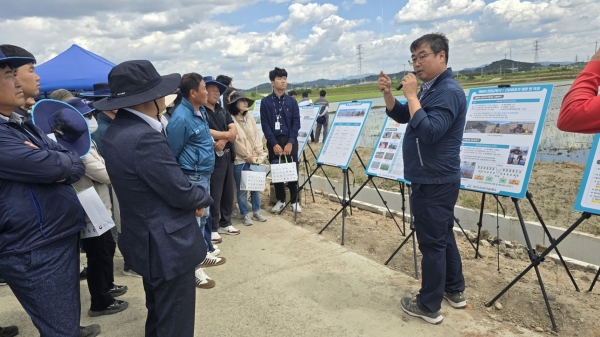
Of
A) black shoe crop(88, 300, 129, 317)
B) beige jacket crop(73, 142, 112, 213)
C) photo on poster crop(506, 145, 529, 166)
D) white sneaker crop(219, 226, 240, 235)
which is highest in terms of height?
beige jacket crop(73, 142, 112, 213)

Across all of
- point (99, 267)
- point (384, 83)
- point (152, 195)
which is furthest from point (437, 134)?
point (99, 267)

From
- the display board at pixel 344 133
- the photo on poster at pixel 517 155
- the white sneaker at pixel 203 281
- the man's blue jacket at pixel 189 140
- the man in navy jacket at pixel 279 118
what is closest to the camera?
the photo on poster at pixel 517 155

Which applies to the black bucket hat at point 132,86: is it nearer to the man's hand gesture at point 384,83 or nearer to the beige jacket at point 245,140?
the man's hand gesture at point 384,83

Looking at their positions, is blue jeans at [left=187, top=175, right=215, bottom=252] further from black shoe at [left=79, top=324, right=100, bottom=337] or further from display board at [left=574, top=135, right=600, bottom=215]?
display board at [left=574, top=135, right=600, bottom=215]

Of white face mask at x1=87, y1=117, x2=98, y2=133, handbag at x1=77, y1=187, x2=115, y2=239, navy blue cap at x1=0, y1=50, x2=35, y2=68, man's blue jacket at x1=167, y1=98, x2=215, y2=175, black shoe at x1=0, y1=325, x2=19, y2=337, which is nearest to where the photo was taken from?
navy blue cap at x1=0, y1=50, x2=35, y2=68

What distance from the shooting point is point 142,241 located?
1958mm

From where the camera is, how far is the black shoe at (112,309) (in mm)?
2994

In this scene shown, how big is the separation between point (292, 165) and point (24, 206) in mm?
3622

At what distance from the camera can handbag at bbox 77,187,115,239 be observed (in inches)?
92.2

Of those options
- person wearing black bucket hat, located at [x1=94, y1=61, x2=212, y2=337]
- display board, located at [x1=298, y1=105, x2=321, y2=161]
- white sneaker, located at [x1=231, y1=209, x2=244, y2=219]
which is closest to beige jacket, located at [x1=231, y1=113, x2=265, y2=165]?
white sneaker, located at [x1=231, y1=209, x2=244, y2=219]

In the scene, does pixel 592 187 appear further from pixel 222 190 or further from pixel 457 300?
pixel 222 190

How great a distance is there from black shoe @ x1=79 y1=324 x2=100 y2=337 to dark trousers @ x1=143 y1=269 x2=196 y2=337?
0.97 m

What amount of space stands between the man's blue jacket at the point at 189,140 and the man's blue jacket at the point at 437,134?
1.78 meters

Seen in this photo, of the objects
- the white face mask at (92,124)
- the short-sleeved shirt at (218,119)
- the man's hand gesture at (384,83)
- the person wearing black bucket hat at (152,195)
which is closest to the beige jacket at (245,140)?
the short-sleeved shirt at (218,119)
